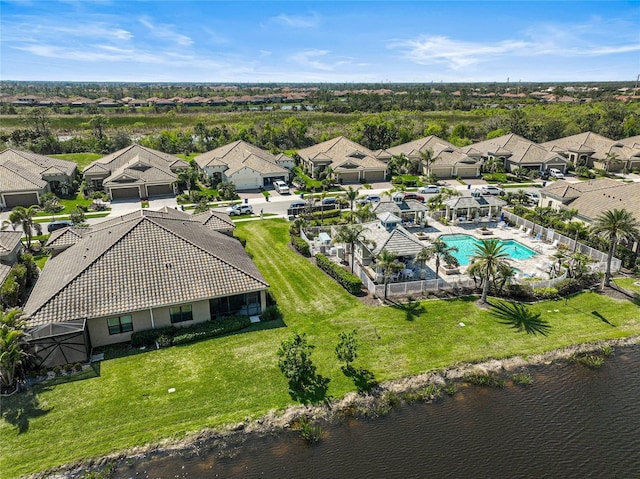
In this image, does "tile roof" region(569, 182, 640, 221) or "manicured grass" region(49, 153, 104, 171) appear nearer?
"tile roof" region(569, 182, 640, 221)

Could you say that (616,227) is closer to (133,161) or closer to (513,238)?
(513,238)

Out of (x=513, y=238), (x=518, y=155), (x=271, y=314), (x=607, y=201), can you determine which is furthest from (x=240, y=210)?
(x=518, y=155)

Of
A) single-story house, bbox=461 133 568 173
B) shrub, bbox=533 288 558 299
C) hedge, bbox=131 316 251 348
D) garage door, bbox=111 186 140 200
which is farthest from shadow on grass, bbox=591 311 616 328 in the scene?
garage door, bbox=111 186 140 200

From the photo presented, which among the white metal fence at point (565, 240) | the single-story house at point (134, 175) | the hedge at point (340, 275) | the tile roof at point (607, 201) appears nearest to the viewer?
the hedge at point (340, 275)

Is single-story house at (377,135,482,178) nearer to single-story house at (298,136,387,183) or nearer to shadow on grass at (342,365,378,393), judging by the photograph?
single-story house at (298,136,387,183)

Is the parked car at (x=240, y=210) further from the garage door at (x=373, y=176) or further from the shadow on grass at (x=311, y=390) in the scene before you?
the shadow on grass at (x=311, y=390)

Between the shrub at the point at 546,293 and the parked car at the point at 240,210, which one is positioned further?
the parked car at the point at 240,210

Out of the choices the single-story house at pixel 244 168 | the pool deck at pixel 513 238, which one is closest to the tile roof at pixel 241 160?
the single-story house at pixel 244 168
